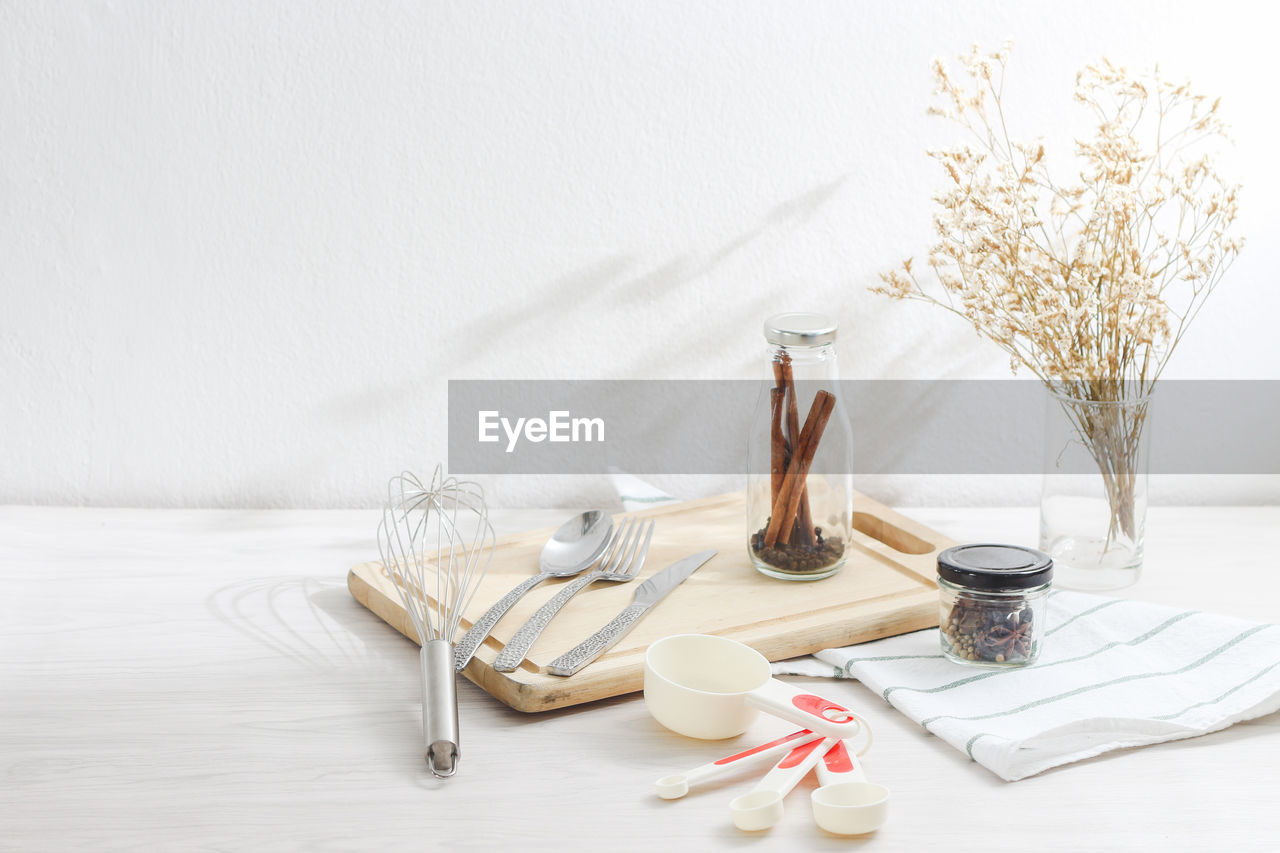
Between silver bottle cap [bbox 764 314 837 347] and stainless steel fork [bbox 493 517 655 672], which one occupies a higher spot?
silver bottle cap [bbox 764 314 837 347]

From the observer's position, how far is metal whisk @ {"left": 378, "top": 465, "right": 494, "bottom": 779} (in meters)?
0.71

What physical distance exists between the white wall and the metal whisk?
6 cm

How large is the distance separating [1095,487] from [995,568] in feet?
0.82

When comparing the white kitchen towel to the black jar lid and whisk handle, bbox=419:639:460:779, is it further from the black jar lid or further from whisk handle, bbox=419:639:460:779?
whisk handle, bbox=419:639:460:779

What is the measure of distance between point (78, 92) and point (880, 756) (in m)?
0.97

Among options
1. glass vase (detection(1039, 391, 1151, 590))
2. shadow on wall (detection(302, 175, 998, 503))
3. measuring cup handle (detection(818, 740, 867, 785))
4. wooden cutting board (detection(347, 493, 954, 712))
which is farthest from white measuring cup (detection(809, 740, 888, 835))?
shadow on wall (detection(302, 175, 998, 503))

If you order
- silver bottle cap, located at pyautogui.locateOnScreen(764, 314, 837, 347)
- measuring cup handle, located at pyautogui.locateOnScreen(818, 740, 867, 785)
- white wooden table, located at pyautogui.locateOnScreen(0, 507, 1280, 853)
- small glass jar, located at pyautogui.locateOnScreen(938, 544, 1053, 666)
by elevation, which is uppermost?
silver bottle cap, located at pyautogui.locateOnScreen(764, 314, 837, 347)

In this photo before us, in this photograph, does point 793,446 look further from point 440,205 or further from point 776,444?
point 440,205

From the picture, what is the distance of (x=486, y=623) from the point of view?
0.87m

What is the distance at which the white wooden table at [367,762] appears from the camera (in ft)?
2.11

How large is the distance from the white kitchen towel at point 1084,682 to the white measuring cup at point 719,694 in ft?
0.23

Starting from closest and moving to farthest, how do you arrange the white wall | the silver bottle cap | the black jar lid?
the black jar lid → the silver bottle cap → the white wall

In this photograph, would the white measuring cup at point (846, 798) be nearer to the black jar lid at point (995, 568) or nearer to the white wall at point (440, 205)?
the black jar lid at point (995, 568)

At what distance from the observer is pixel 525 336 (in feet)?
4.00
